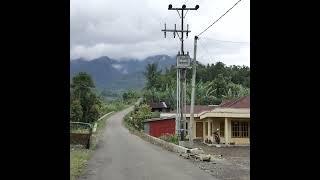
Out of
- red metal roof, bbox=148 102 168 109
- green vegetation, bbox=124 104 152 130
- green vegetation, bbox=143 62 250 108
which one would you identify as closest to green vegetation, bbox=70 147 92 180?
green vegetation, bbox=143 62 250 108

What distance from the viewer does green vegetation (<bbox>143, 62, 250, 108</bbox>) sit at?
58.9m

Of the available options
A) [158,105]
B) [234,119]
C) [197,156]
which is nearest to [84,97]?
[234,119]

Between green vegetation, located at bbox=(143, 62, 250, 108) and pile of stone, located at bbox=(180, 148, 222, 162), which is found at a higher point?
green vegetation, located at bbox=(143, 62, 250, 108)

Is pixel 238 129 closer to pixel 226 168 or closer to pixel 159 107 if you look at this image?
pixel 226 168

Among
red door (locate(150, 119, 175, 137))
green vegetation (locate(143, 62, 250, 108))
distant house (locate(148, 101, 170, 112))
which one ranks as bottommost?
red door (locate(150, 119, 175, 137))

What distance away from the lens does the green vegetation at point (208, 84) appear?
5894 centimetres

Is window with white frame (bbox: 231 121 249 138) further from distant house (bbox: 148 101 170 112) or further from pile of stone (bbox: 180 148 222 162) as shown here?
distant house (bbox: 148 101 170 112)

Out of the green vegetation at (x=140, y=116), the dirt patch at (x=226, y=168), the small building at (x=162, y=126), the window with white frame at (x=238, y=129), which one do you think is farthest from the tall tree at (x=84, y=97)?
the dirt patch at (x=226, y=168)

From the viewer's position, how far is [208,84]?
203 ft

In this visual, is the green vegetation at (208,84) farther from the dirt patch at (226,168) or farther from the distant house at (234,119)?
the dirt patch at (226,168)
